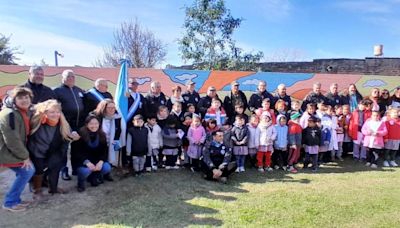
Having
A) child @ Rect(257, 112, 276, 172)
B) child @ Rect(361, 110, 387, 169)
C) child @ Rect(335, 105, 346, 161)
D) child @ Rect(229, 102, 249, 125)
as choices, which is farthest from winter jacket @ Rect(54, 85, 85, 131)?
child @ Rect(361, 110, 387, 169)

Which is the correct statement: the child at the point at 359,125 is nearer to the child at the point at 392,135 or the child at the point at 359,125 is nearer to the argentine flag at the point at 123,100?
the child at the point at 392,135

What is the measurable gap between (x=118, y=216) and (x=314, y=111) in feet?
15.5

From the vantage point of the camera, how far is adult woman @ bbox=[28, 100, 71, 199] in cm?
473

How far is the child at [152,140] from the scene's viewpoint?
628 centimetres

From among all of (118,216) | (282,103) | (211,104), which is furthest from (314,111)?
(118,216)

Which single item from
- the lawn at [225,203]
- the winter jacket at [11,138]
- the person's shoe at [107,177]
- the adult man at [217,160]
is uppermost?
the winter jacket at [11,138]

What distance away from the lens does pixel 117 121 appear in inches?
236

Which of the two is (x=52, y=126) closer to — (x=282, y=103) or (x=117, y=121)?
(x=117, y=121)

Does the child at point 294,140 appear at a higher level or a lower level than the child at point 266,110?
lower

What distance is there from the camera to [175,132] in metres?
6.55

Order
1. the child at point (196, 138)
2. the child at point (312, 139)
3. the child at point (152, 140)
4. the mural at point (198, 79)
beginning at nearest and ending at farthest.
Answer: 1. the child at point (152, 140)
2. the child at point (196, 138)
3. the child at point (312, 139)
4. the mural at point (198, 79)

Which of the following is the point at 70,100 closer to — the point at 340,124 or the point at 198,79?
the point at 198,79

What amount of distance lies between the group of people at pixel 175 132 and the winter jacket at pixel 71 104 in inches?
0.6

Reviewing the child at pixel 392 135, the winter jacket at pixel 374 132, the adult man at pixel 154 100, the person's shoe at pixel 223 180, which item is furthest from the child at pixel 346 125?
the adult man at pixel 154 100
